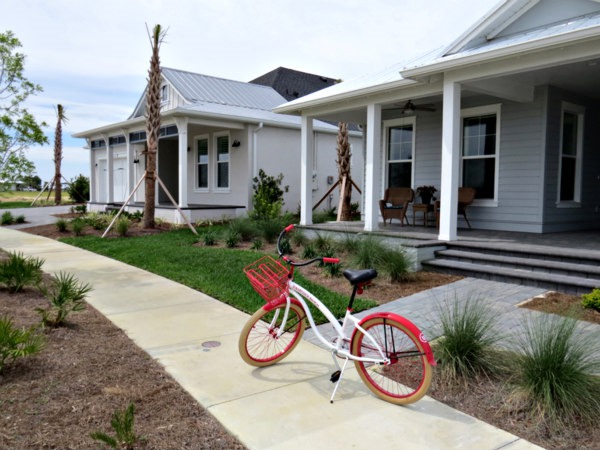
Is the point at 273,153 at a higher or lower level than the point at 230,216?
higher

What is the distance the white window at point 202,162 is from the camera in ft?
56.2

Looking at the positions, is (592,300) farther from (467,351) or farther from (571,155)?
(571,155)

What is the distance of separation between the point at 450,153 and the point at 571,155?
366cm

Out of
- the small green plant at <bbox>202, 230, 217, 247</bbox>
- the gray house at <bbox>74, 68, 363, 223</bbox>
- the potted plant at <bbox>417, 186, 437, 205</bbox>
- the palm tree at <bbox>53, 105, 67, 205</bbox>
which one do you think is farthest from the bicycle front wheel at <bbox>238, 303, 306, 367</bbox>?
the palm tree at <bbox>53, 105, 67, 205</bbox>

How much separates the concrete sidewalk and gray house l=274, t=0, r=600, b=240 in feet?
14.9

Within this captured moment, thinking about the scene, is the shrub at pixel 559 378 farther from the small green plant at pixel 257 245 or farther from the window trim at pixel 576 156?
the window trim at pixel 576 156

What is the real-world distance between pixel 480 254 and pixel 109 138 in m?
16.7

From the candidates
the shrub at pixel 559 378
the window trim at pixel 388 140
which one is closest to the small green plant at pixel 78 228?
the window trim at pixel 388 140

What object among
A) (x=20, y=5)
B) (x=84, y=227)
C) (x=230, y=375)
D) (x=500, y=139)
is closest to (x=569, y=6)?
(x=500, y=139)

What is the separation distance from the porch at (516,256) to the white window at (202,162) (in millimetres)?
9930

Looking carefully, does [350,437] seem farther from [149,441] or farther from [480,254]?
[480,254]

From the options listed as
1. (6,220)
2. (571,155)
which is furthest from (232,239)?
(6,220)

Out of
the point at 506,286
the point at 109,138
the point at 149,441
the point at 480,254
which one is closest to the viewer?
the point at 149,441

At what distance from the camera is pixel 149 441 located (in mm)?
2752
